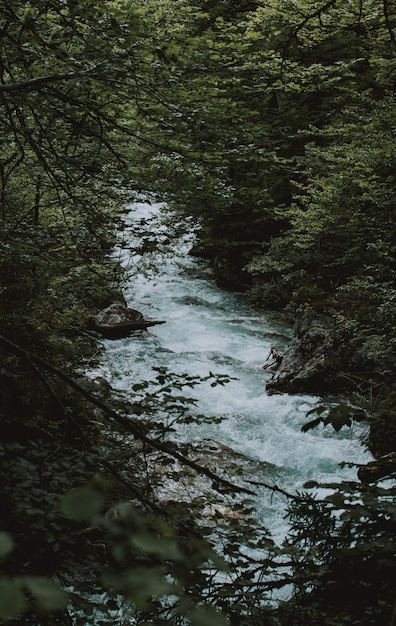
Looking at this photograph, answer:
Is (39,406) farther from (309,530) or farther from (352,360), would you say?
(352,360)

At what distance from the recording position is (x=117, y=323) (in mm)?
10391

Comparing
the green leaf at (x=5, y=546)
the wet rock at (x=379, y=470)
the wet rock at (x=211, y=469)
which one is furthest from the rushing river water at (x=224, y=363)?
the green leaf at (x=5, y=546)

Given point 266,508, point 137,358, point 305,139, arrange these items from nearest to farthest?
point 266,508 → point 137,358 → point 305,139

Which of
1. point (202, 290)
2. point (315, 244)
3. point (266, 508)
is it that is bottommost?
point (266, 508)

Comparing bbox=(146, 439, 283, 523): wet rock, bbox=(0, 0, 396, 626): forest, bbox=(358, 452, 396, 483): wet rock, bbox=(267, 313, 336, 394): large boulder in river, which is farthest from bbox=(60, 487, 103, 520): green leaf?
bbox=(267, 313, 336, 394): large boulder in river

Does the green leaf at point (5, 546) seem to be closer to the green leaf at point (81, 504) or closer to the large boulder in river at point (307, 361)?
the green leaf at point (81, 504)

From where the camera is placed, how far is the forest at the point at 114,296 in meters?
1.73

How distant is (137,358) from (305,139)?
896cm

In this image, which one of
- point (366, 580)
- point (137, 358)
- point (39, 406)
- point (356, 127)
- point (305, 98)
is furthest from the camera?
point (305, 98)

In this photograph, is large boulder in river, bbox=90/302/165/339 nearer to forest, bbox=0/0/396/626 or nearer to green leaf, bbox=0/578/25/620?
forest, bbox=0/0/396/626

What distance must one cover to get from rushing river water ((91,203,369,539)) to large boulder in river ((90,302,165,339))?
24cm

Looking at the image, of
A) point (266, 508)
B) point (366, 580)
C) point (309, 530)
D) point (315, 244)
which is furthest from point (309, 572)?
point (315, 244)

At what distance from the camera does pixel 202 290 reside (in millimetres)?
14500

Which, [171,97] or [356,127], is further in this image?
[356,127]
